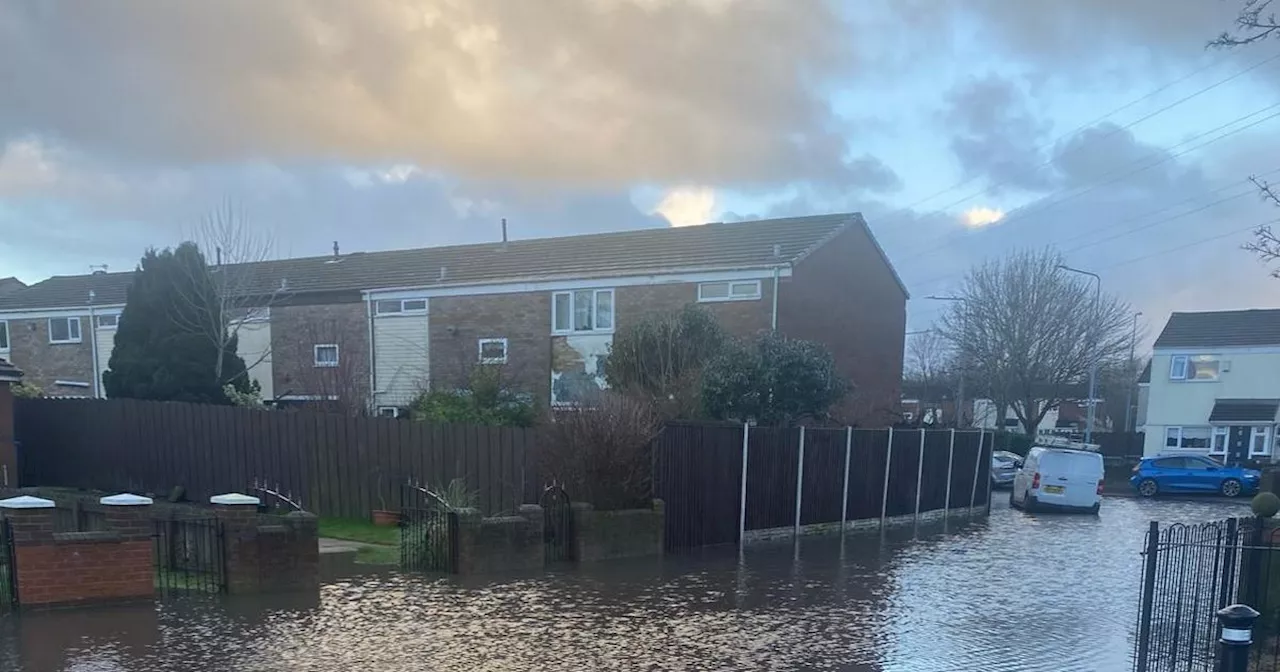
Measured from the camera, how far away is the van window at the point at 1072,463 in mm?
21906

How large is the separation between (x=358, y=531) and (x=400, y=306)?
1636 cm

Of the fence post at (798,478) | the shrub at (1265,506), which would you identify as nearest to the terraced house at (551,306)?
the fence post at (798,478)

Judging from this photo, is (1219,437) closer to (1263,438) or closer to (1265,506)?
(1263,438)

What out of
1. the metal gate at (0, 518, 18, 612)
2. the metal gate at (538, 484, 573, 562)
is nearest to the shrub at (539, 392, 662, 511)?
the metal gate at (538, 484, 573, 562)

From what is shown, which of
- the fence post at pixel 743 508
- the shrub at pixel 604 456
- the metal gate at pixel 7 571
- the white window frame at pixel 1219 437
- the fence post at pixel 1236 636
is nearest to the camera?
the fence post at pixel 1236 636

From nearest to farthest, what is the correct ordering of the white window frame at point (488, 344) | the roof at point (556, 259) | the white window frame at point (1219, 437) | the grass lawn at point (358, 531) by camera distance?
the grass lawn at point (358, 531) → the roof at point (556, 259) → the white window frame at point (488, 344) → the white window frame at point (1219, 437)

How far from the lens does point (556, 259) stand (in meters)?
28.8

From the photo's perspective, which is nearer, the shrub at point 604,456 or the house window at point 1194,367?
the shrub at point 604,456

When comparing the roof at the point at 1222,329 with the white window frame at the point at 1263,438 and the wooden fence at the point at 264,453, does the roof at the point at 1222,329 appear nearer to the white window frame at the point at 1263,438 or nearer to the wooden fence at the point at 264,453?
the white window frame at the point at 1263,438

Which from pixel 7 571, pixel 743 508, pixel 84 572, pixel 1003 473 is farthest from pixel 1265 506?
pixel 1003 473

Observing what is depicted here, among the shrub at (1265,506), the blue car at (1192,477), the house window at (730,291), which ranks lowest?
the blue car at (1192,477)

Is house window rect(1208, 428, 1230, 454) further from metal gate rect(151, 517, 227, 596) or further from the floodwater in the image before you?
metal gate rect(151, 517, 227, 596)

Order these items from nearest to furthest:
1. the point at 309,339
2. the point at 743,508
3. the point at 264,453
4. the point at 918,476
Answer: the point at 743,508 < the point at 264,453 < the point at 918,476 < the point at 309,339

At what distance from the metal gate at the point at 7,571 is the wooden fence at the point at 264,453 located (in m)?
6.67
